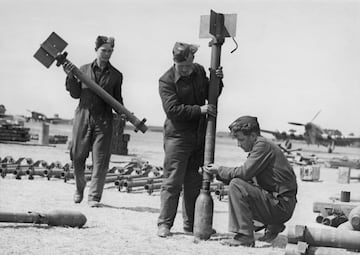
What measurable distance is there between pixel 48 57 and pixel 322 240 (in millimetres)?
4657

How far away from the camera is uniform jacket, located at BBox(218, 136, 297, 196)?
16.9ft

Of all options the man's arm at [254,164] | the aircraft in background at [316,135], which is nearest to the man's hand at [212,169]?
the man's arm at [254,164]

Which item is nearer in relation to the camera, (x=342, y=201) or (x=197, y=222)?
(x=197, y=222)

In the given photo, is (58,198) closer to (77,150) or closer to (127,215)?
(77,150)

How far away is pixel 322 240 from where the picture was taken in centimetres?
442

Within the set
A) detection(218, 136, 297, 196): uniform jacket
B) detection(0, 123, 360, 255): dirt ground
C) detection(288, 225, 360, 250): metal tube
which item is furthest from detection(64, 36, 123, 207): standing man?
detection(288, 225, 360, 250): metal tube

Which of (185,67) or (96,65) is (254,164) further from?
(96,65)

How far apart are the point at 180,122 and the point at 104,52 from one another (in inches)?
93.7

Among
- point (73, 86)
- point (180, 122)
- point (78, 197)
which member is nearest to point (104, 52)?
point (73, 86)

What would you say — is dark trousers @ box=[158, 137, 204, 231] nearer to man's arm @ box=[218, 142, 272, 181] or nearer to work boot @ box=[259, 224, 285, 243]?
man's arm @ box=[218, 142, 272, 181]

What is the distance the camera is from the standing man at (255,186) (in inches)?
201

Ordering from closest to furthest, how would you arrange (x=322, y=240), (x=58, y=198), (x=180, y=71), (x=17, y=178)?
(x=322, y=240) < (x=180, y=71) < (x=58, y=198) < (x=17, y=178)

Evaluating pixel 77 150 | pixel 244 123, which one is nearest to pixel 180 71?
pixel 244 123

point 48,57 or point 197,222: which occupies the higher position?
point 48,57
